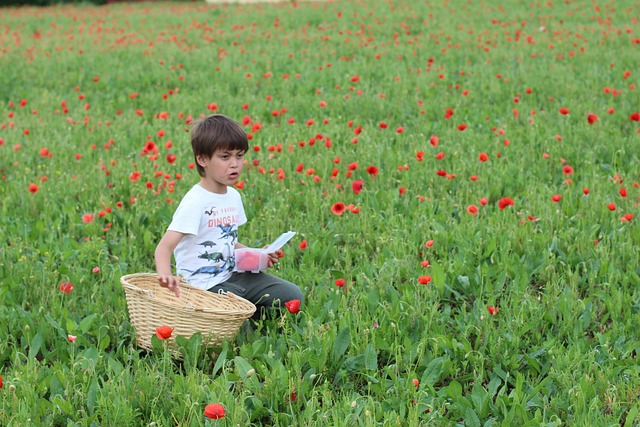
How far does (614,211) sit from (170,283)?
2.85 m

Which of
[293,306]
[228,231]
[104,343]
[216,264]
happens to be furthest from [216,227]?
[104,343]

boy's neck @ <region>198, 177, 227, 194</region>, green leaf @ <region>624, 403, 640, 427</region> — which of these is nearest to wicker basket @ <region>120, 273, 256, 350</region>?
boy's neck @ <region>198, 177, 227, 194</region>

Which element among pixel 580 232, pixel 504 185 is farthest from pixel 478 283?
pixel 504 185

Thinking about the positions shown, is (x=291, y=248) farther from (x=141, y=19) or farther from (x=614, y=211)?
(x=141, y=19)

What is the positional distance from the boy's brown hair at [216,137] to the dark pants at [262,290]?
0.63 metres

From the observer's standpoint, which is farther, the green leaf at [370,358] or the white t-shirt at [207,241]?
the white t-shirt at [207,241]

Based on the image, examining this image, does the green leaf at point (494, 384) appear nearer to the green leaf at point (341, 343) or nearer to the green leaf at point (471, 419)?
the green leaf at point (471, 419)

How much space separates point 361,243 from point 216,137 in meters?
1.37

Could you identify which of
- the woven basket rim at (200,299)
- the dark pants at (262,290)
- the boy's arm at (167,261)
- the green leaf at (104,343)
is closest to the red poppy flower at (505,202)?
the dark pants at (262,290)

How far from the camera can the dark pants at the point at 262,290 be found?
3.64 meters

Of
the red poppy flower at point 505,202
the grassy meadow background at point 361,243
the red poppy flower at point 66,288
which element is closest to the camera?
the grassy meadow background at point 361,243

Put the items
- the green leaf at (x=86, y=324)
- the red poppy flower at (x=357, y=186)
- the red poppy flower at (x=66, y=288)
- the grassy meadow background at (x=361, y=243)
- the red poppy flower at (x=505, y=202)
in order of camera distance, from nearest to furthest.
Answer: the grassy meadow background at (x=361, y=243) → the green leaf at (x=86, y=324) → the red poppy flower at (x=66, y=288) → the red poppy flower at (x=505, y=202) → the red poppy flower at (x=357, y=186)

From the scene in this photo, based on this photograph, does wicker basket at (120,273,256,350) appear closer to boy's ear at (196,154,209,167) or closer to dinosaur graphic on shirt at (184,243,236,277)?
dinosaur graphic on shirt at (184,243,236,277)

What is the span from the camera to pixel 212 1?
25.1m
